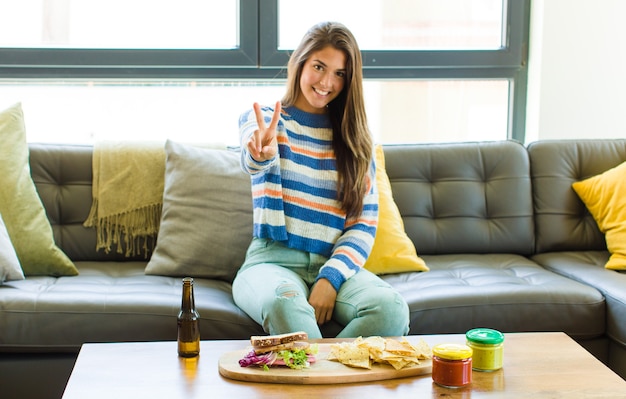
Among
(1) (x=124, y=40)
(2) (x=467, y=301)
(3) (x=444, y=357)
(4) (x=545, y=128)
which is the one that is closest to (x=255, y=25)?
(1) (x=124, y=40)

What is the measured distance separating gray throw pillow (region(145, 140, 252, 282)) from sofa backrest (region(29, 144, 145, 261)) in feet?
0.78

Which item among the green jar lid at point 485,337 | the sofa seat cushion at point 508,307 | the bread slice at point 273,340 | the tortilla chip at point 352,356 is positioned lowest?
the sofa seat cushion at point 508,307

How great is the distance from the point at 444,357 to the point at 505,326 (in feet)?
2.73

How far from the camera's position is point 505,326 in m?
2.27

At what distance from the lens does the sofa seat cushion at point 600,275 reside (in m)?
2.25

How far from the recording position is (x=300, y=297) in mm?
1946

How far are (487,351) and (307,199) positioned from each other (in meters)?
0.86

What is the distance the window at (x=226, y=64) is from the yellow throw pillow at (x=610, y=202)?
22.5 inches

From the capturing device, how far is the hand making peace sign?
2090 millimetres

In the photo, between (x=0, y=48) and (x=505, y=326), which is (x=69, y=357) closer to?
(x=505, y=326)

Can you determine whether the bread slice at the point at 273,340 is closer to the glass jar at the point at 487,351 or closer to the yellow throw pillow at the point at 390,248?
the glass jar at the point at 487,351

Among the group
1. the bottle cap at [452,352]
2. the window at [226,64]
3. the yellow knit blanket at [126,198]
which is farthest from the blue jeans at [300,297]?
the window at [226,64]

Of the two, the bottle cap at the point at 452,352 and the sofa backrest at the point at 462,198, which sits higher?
the sofa backrest at the point at 462,198

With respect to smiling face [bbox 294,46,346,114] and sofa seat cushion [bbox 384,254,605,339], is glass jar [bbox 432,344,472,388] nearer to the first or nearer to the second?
sofa seat cushion [bbox 384,254,605,339]
